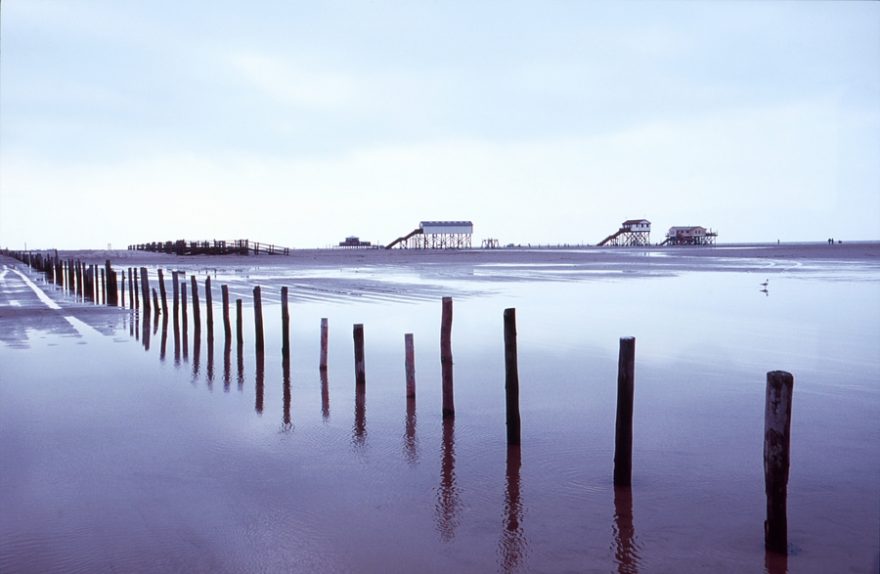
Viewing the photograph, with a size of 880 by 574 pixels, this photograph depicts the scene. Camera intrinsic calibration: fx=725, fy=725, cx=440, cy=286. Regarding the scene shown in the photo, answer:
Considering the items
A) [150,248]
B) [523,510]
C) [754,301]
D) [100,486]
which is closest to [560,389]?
[523,510]

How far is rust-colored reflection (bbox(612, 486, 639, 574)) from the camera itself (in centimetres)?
562

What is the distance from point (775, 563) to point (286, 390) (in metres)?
7.94

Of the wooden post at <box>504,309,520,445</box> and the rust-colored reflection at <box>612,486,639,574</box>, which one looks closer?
the rust-colored reflection at <box>612,486,639,574</box>

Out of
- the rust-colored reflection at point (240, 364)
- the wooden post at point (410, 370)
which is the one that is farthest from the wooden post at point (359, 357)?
the rust-colored reflection at point (240, 364)

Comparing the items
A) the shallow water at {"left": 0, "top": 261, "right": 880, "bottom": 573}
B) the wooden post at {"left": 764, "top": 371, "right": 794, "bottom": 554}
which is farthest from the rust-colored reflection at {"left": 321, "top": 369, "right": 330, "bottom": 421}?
the wooden post at {"left": 764, "top": 371, "right": 794, "bottom": 554}

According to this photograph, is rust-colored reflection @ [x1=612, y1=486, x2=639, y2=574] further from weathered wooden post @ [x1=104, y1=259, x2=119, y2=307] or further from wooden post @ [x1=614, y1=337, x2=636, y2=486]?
weathered wooden post @ [x1=104, y1=259, x2=119, y2=307]

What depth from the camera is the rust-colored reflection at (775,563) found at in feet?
18.0

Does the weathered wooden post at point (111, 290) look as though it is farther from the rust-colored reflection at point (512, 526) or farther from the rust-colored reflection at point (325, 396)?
the rust-colored reflection at point (512, 526)

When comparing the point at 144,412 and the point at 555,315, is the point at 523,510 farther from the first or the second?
the point at 555,315

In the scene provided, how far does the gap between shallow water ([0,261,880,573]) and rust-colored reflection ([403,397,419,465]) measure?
0.15ft

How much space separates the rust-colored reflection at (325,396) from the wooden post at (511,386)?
8.94ft

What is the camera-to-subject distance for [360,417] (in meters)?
9.88

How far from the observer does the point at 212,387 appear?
39.7 ft

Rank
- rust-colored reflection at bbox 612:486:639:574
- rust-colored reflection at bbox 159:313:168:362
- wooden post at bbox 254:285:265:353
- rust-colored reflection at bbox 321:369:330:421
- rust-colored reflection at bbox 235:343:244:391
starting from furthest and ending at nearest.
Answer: rust-colored reflection at bbox 159:313:168:362
wooden post at bbox 254:285:265:353
rust-colored reflection at bbox 235:343:244:391
rust-colored reflection at bbox 321:369:330:421
rust-colored reflection at bbox 612:486:639:574
